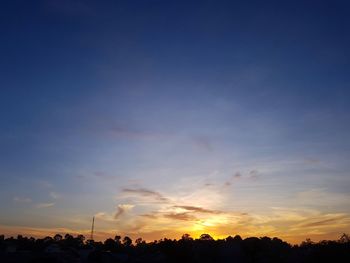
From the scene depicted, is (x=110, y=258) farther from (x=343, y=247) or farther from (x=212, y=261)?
(x=343, y=247)

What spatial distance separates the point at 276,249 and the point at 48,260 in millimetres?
48361

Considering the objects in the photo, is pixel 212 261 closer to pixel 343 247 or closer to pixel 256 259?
pixel 256 259

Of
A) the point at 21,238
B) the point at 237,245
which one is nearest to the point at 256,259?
the point at 237,245

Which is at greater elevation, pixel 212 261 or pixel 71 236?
pixel 71 236

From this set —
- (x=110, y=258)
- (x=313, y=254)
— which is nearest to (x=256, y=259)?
(x=110, y=258)

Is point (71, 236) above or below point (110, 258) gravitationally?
above

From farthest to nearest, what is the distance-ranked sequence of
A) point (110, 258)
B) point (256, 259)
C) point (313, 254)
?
point (256, 259), point (110, 258), point (313, 254)

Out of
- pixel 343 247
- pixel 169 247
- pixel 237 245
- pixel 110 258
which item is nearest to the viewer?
pixel 343 247

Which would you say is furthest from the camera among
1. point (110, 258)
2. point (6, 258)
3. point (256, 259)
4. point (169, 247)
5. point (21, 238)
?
point (21, 238)

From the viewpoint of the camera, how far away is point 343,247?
155 feet

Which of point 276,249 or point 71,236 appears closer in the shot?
point 276,249

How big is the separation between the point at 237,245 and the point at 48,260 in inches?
2543

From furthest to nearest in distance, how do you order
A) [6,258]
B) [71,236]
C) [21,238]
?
[71,236], [21,238], [6,258]

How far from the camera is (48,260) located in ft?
174
